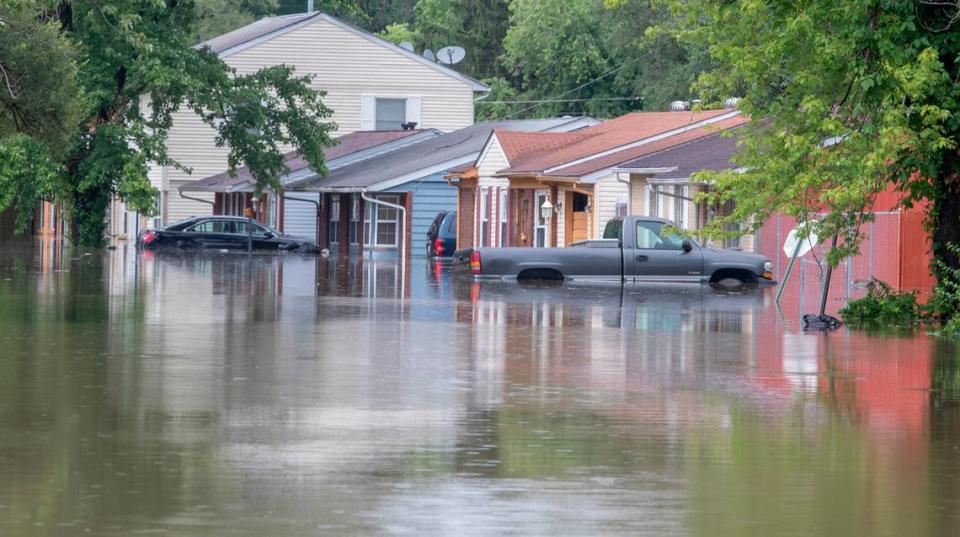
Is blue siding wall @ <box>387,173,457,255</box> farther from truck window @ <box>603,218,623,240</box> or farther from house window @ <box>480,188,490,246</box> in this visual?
truck window @ <box>603,218,623,240</box>

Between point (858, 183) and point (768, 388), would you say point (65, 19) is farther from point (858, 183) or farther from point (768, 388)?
point (768, 388)

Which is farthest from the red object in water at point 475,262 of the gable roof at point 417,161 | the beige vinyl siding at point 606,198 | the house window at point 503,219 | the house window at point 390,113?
the house window at point 390,113

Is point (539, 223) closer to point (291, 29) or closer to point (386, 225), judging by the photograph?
point (386, 225)

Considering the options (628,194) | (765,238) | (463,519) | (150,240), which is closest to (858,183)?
(463,519)

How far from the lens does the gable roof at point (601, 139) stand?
46000 millimetres

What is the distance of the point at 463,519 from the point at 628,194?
35303 mm

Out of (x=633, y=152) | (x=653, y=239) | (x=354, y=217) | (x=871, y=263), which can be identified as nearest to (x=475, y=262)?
(x=653, y=239)

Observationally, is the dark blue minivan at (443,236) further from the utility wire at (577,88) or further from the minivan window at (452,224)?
the utility wire at (577,88)

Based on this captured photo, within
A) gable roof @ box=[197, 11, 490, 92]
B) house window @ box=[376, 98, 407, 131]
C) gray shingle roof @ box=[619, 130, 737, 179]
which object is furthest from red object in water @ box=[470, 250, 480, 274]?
house window @ box=[376, 98, 407, 131]

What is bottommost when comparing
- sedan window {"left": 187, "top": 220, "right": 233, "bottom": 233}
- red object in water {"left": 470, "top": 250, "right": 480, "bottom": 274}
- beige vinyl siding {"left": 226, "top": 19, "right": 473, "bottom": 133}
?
red object in water {"left": 470, "top": 250, "right": 480, "bottom": 274}

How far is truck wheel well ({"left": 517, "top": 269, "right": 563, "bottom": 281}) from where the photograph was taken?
35406mm

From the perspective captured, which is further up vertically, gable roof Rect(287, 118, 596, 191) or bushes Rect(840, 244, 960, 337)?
gable roof Rect(287, 118, 596, 191)

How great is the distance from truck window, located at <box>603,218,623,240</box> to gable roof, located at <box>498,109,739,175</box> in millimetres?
7738

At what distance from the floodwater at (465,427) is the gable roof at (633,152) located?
774 inches
